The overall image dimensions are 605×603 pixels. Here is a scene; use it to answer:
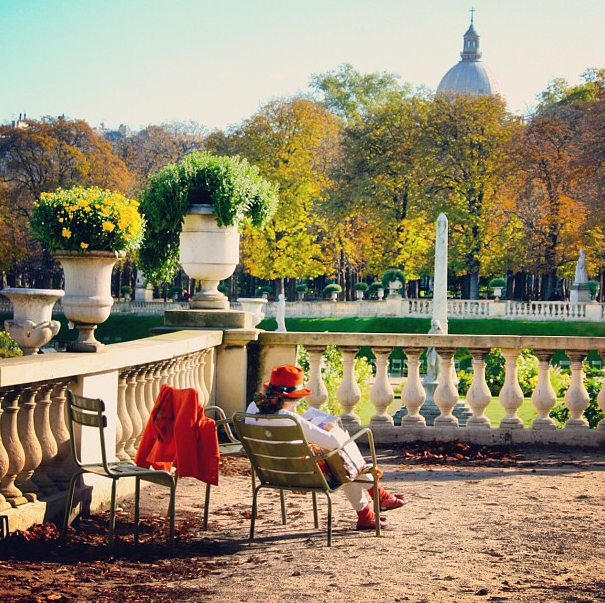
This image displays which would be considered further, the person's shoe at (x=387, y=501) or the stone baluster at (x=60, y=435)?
→ the person's shoe at (x=387, y=501)

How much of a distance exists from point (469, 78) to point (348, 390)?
121 m

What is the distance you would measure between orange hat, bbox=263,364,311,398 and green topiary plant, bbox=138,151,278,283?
363 cm

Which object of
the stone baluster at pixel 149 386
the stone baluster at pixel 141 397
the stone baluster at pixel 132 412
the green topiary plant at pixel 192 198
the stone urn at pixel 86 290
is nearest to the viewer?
the stone urn at pixel 86 290

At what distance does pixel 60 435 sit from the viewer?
20.7 feet

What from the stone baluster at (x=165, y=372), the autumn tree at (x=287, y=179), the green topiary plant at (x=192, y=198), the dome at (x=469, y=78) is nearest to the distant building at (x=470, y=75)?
the dome at (x=469, y=78)

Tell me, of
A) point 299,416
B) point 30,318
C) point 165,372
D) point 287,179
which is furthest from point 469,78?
point 299,416

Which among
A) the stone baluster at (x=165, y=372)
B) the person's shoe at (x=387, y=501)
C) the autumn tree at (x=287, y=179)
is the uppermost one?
the autumn tree at (x=287, y=179)

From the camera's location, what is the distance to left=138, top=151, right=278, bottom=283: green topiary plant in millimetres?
9688

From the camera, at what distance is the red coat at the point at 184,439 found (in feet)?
19.8

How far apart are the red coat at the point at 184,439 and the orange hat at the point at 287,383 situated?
1.45 ft

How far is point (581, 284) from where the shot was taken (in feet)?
145

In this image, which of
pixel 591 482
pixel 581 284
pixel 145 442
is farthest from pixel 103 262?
pixel 581 284

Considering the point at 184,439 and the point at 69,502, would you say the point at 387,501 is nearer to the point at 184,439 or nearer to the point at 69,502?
the point at 184,439

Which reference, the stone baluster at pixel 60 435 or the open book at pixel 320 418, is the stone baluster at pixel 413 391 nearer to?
the open book at pixel 320 418
